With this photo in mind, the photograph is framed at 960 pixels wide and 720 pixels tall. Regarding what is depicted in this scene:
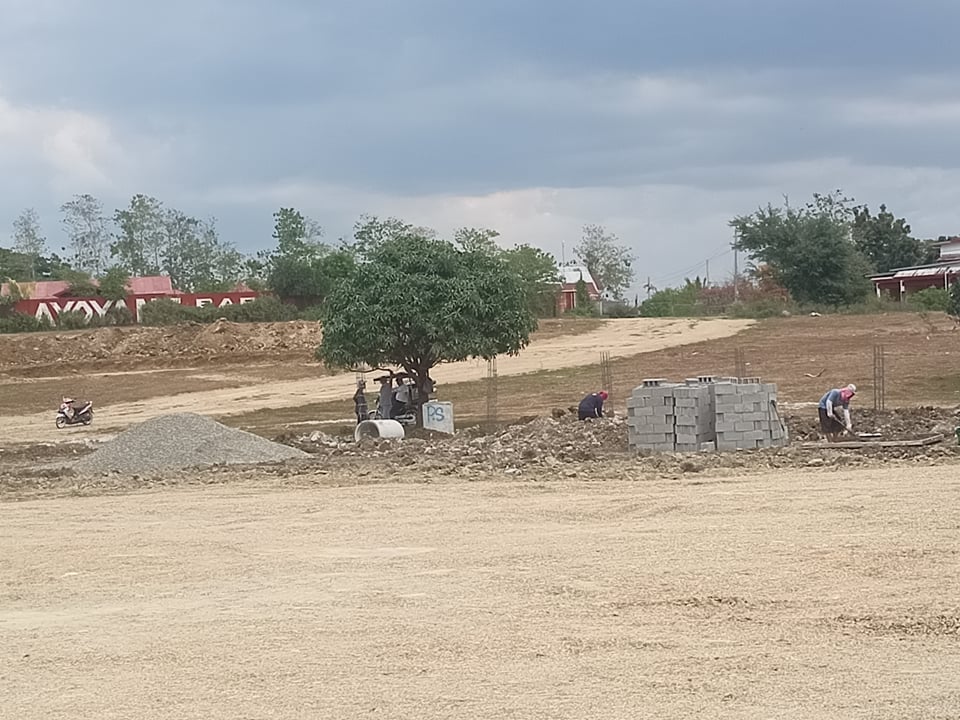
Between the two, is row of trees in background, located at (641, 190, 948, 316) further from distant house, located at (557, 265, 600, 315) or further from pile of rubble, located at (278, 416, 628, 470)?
pile of rubble, located at (278, 416, 628, 470)

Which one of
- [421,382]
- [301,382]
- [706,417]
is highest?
[421,382]

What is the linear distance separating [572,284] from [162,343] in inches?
1913

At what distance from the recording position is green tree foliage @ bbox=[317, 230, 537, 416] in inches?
1093

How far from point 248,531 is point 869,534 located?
23.4ft

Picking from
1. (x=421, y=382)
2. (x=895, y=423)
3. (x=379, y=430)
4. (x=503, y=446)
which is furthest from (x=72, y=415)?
(x=895, y=423)

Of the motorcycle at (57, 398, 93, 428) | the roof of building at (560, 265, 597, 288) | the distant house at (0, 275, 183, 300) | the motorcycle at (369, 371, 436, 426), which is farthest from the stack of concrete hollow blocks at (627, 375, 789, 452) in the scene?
the roof of building at (560, 265, 597, 288)

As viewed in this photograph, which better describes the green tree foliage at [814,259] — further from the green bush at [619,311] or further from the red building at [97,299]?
the red building at [97,299]

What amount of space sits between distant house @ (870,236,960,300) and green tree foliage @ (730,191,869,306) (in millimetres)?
2746

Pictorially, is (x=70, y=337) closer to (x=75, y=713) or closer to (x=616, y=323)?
(x=616, y=323)

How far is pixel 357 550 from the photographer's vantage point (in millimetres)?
13656

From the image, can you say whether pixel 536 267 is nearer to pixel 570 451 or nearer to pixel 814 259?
pixel 814 259

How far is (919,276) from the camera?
3179 inches

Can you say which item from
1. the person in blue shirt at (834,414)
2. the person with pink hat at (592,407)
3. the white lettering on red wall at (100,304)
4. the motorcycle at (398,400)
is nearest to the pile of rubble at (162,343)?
the white lettering on red wall at (100,304)

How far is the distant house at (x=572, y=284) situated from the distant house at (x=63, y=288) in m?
27.6
